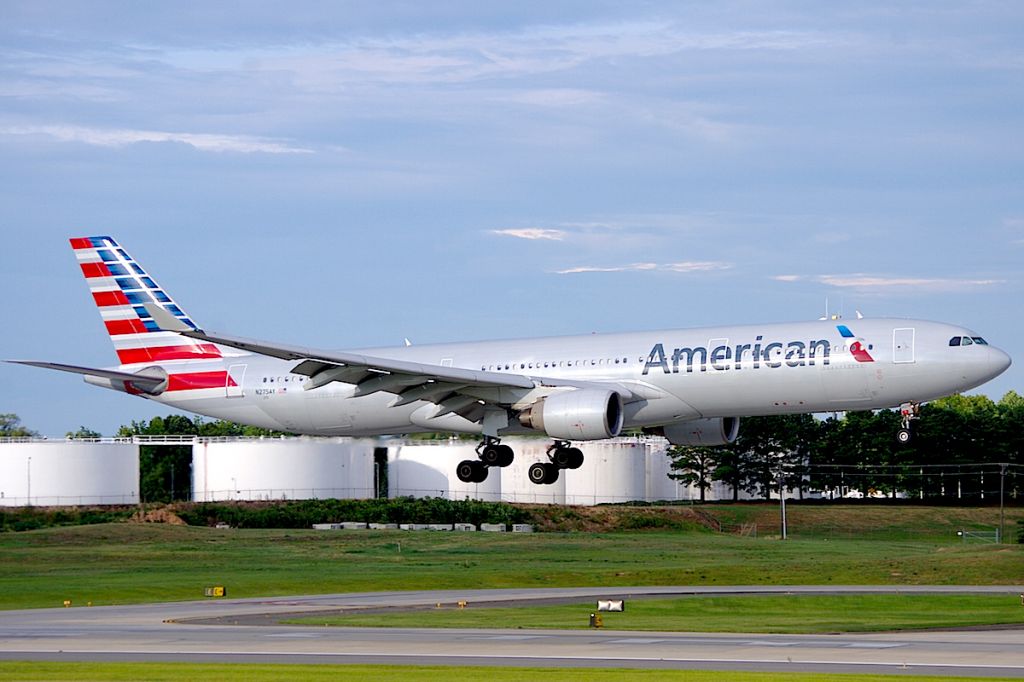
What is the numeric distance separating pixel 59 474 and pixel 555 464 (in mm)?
55623

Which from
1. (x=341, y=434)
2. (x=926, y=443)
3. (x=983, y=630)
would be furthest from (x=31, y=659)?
(x=926, y=443)

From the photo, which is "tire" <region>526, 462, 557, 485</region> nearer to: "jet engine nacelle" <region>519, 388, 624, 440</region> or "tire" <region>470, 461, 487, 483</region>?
"tire" <region>470, 461, 487, 483</region>

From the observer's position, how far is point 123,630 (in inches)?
1476

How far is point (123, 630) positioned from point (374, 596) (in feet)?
48.6

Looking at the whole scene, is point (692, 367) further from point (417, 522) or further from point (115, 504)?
point (115, 504)

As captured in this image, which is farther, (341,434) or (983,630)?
(341,434)

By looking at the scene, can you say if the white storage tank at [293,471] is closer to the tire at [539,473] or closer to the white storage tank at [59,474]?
the white storage tank at [59,474]

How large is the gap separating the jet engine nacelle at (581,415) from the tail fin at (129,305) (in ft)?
54.9

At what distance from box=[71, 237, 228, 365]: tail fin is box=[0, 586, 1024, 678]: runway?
22.2 m

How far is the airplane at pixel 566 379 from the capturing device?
50.6 metres

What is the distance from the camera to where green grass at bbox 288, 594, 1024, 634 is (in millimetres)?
38812

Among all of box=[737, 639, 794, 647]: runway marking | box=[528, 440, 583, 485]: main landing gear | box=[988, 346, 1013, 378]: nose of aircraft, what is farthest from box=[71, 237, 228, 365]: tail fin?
box=[737, 639, 794, 647]: runway marking

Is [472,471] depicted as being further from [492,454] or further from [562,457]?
[562,457]

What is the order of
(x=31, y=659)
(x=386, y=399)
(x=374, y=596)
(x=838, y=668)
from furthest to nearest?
1. (x=386, y=399)
2. (x=374, y=596)
3. (x=31, y=659)
4. (x=838, y=668)
